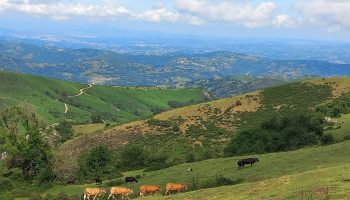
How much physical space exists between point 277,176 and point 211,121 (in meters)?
62.2

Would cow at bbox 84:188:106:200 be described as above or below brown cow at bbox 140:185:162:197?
below

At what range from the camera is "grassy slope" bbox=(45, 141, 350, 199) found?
78.1ft

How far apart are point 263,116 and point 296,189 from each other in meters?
74.9

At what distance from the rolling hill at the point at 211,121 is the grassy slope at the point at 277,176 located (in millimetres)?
28918

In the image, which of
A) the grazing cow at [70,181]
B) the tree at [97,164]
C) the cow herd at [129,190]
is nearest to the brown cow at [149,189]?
the cow herd at [129,190]

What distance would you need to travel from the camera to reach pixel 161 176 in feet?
164

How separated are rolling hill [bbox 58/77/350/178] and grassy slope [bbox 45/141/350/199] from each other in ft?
94.9

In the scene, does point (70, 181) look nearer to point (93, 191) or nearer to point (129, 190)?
point (93, 191)

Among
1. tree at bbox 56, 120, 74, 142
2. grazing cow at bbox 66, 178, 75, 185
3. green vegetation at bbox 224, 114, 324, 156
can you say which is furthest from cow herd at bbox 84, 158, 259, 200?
tree at bbox 56, 120, 74, 142

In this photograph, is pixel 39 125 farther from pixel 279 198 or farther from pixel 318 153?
pixel 279 198

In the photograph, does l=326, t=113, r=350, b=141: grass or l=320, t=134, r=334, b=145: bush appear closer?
l=320, t=134, r=334, b=145: bush

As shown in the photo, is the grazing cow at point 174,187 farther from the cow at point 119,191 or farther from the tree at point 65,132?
the tree at point 65,132

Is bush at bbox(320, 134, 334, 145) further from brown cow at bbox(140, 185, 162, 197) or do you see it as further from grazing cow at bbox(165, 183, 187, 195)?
brown cow at bbox(140, 185, 162, 197)

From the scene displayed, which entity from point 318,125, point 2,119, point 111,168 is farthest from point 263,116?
point 2,119
